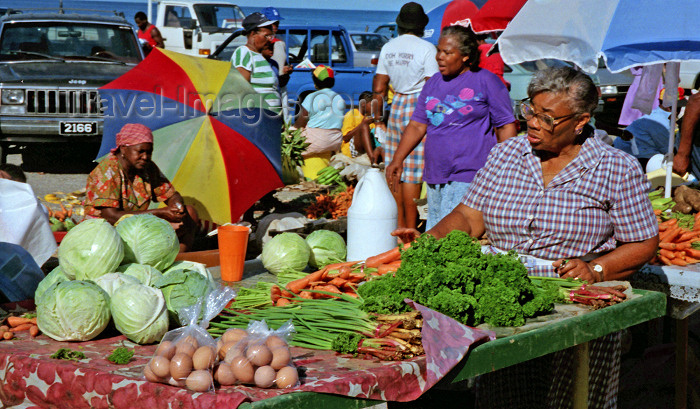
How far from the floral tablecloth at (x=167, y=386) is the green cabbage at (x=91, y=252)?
310mm

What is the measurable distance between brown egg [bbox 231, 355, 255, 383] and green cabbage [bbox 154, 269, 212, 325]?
533mm

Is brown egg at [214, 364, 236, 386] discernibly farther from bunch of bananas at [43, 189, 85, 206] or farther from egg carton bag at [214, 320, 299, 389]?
bunch of bananas at [43, 189, 85, 206]

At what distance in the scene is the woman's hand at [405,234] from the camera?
11.5 ft

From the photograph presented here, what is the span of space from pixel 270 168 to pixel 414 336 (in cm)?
351

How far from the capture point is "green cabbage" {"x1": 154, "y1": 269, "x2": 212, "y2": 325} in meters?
2.64

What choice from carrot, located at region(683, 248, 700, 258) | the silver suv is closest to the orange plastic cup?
carrot, located at region(683, 248, 700, 258)

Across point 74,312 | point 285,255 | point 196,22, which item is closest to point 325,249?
point 285,255

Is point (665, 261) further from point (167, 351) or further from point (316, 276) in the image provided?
point (167, 351)

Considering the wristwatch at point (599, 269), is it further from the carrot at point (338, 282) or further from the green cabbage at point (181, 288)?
the green cabbage at point (181, 288)

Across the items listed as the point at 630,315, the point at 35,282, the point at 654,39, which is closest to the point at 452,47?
the point at 654,39

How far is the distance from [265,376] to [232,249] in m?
1.40

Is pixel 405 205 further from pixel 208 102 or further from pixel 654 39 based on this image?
pixel 654 39

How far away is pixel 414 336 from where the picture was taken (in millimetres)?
2383

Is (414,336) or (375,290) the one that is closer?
(414,336)
